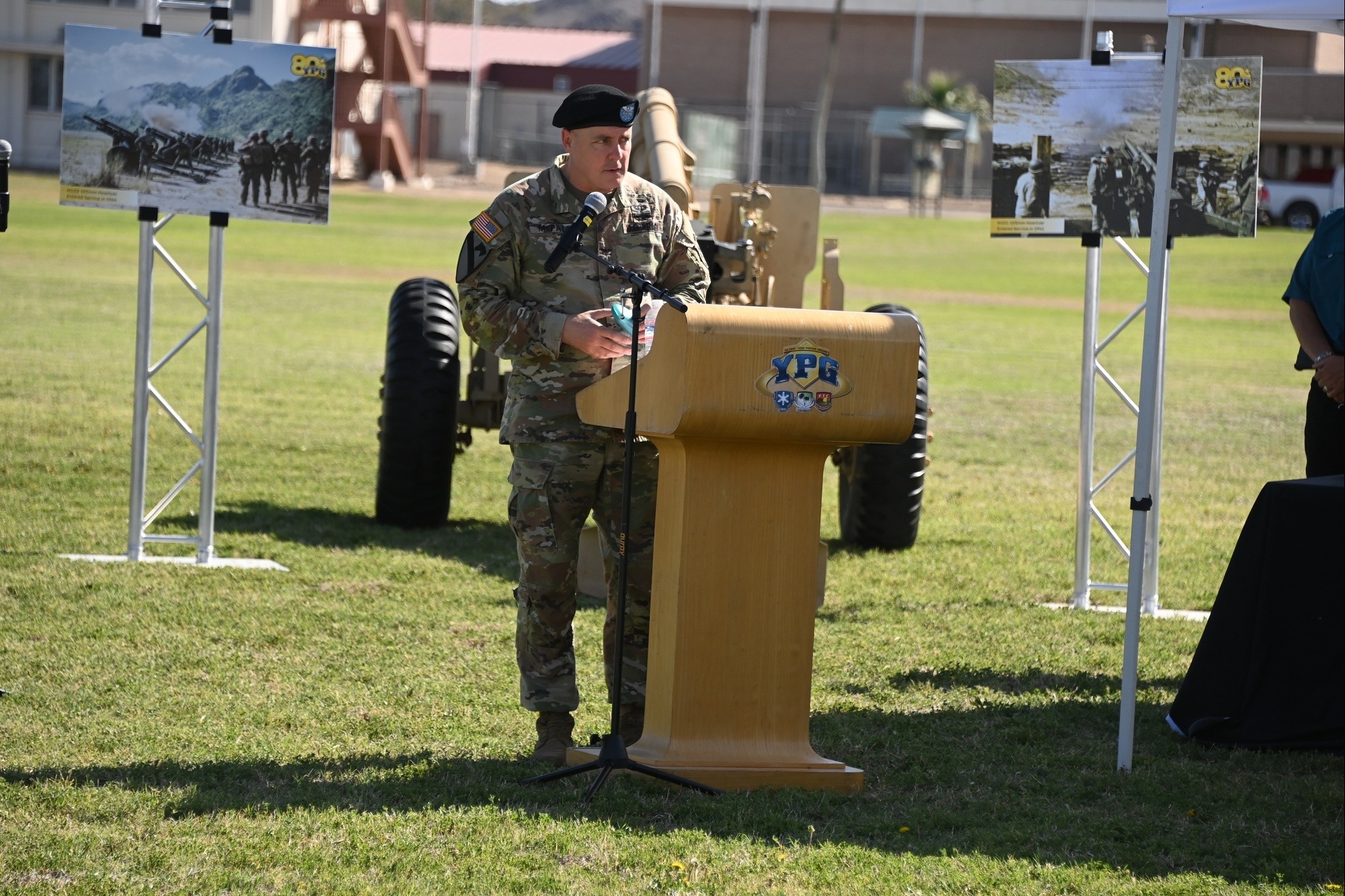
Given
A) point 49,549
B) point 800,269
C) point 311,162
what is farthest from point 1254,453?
point 49,549

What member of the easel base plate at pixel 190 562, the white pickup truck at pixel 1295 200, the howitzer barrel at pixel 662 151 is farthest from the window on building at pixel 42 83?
the easel base plate at pixel 190 562

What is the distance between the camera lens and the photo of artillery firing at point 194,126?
304 inches

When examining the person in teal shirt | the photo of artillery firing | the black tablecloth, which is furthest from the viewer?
the photo of artillery firing

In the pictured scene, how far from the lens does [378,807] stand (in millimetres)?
4613

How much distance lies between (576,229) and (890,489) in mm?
4883

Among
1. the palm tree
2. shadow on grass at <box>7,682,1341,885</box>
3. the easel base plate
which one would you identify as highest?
the palm tree

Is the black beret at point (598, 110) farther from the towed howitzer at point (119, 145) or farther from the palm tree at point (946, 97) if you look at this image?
the palm tree at point (946, 97)

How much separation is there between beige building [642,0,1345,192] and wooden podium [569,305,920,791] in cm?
5041

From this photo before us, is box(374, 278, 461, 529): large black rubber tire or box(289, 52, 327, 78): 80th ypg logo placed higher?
box(289, 52, 327, 78): 80th ypg logo

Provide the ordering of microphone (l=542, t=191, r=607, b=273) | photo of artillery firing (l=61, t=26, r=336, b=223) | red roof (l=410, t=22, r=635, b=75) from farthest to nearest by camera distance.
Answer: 1. red roof (l=410, t=22, r=635, b=75)
2. photo of artillery firing (l=61, t=26, r=336, b=223)
3. microphone (l=542, t=191, r=607, b=273)

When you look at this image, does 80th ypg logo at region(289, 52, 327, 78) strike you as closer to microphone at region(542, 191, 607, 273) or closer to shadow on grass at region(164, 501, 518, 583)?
shadow on grass at region(164, 501, 518, 583)

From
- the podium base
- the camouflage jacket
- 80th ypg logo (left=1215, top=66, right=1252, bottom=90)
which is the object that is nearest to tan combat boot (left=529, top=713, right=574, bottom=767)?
the podium base

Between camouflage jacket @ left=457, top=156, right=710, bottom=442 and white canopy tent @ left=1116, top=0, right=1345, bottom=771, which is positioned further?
white canopy tent @ left=1116, top=0, right=1345, bottom=771

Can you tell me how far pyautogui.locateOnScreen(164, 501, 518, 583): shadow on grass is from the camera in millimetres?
8555
